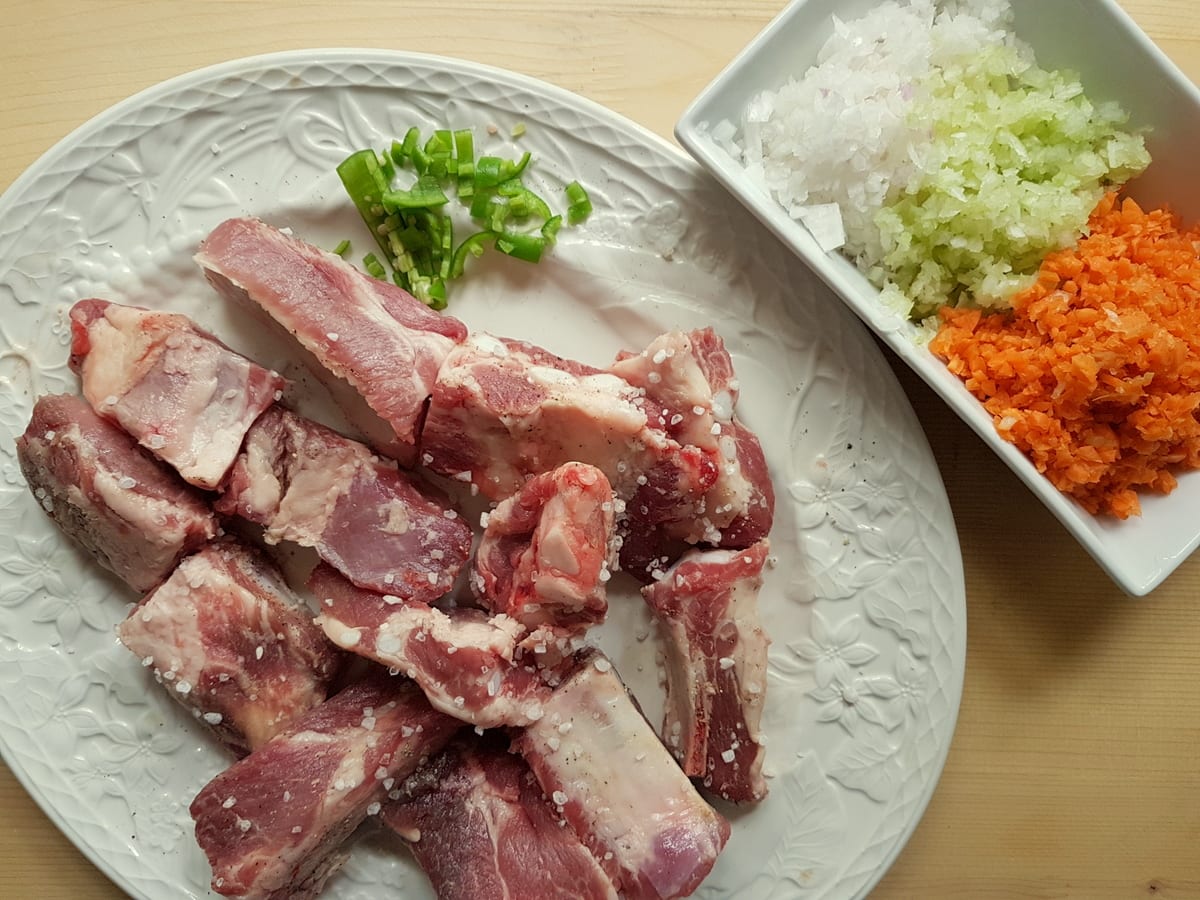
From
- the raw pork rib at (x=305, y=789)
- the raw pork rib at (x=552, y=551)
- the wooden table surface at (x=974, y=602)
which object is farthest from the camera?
the wooden table surface at (x=974, y=602)

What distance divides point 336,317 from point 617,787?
1.25 metres

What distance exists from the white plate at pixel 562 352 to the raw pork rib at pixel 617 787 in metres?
0.29

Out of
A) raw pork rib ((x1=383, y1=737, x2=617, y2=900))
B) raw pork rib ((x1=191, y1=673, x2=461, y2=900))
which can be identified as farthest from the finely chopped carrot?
raw pork rib ((x1=191, y1=673, x2=461, y2=900))

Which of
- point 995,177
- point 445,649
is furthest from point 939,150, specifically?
point 445,649

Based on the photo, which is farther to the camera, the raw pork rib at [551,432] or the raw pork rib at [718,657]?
the raw pork rib at [718,657]

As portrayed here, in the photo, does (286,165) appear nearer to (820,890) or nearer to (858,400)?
(858,400)

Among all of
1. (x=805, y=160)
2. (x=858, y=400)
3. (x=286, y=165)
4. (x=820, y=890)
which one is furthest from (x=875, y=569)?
(x=286, y=165)

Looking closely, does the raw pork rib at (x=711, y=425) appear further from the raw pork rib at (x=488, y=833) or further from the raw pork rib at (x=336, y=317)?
the raw pork rib at (x=488, y=833)

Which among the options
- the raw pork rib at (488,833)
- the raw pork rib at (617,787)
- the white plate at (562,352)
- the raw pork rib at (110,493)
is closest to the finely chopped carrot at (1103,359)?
the white plate at (562,352)

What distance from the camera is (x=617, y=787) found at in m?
1.92

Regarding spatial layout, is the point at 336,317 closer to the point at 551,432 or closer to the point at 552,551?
the point at 551,432

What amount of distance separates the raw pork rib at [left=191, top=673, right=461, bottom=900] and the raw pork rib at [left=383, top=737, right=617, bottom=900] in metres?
0.08

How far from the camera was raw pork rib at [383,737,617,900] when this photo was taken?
1.92 m

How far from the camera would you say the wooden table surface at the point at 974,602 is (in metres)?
2.21
